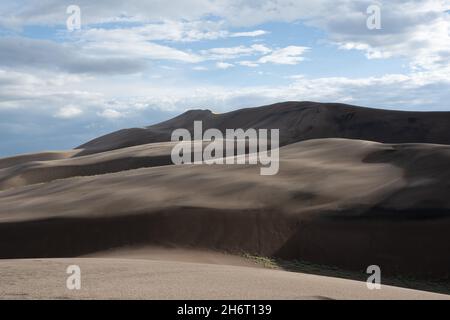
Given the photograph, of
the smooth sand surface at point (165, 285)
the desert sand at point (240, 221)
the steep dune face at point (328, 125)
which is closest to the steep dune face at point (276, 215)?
the desert sand at point (240, 221)

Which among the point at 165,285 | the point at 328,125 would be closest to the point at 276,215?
the point at 165,285

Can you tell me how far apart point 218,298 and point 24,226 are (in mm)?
9030

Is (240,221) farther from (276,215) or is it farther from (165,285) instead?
(165,285)

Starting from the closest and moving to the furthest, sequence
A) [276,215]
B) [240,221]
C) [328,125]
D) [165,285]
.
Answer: [165,285]
[240,221]
[276,215]
[328,125]

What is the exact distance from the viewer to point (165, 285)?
6.20 meters

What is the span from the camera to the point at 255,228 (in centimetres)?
1251

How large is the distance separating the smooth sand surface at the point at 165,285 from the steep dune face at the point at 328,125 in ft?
97.5

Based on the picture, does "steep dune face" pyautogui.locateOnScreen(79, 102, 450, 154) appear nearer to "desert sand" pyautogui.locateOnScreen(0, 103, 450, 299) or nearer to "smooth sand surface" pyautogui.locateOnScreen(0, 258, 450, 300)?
"desert sand" pyautogui.locateOnScreen(0, 103, 450, 299)

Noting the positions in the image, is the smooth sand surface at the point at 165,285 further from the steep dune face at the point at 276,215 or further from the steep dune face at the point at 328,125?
the steep dune face at the point at 328,125

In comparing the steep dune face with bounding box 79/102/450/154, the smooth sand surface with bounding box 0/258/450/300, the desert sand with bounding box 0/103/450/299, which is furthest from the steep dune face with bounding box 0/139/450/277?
the steep dune face with bounding box 79/102/450/154

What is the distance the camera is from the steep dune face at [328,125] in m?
37.5

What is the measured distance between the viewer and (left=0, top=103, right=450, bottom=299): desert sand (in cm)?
839

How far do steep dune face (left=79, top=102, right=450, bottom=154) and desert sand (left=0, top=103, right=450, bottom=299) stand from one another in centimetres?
2021

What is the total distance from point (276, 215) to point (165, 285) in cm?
685
